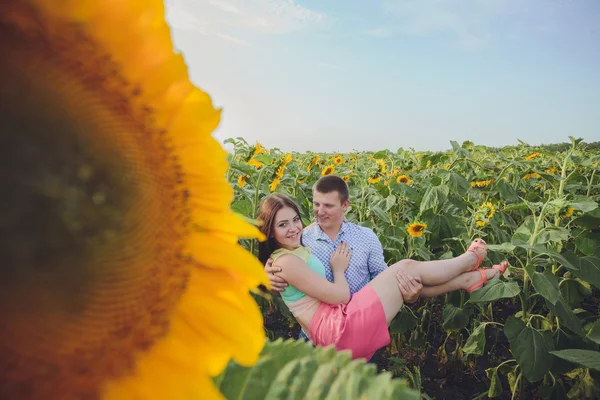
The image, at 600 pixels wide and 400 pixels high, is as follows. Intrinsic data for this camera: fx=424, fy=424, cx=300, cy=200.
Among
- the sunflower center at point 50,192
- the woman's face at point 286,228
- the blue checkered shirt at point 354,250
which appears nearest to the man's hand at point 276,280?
the woman's face at point 286,228

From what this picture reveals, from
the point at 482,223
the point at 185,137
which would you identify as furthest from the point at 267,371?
the point at 482,223

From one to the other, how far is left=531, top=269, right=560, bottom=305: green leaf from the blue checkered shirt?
4.20 feet

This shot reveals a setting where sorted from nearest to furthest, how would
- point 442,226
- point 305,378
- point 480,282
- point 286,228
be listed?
1. point 305,378
2. point 286,228
3. point 480,282
4. point 442,226

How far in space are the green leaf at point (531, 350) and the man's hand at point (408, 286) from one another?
2.52ft

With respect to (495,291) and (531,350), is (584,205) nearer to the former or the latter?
(495,291)

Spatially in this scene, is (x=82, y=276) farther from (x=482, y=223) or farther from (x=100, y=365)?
(x=482, y=223)

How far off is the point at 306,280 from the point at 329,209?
87 cm

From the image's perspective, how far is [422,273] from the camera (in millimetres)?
3771

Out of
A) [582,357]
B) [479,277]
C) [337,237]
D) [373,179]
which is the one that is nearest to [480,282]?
[479,277]

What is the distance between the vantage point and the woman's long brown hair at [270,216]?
3365mm

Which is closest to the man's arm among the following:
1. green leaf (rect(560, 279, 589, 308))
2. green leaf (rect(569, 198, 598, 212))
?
green leaf (rect(569, 198, 598, 212))

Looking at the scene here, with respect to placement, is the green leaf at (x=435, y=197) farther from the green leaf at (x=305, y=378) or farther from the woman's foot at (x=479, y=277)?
the green leaf at (x=305, y=378)

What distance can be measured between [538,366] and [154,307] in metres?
3.54

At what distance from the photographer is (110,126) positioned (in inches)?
17.9
